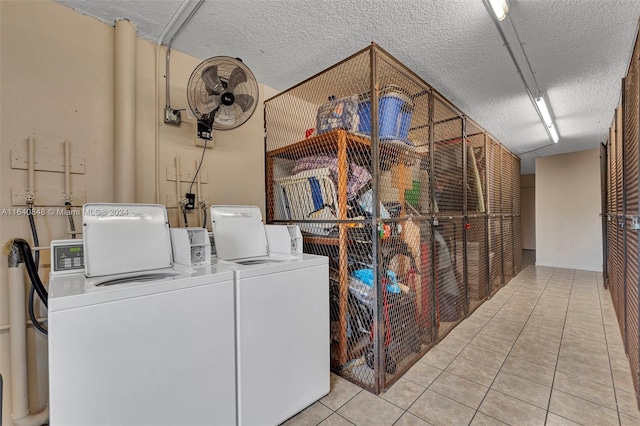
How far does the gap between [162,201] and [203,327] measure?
123 cm

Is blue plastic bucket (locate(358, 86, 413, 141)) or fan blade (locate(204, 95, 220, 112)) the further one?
blue plastic bucket (locate(358, 86, 413, 141))

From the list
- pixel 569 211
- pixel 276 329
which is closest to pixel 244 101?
pixel 276 329

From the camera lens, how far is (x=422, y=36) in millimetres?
2264

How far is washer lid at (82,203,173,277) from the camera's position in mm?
1508

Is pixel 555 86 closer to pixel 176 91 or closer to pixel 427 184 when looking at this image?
pixel 427 184

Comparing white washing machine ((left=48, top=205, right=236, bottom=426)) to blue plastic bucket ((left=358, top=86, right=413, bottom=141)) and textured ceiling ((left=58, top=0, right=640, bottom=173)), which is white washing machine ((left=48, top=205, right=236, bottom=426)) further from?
blue plastic bucket ((left=358, top=86, right=413, bottom=141))

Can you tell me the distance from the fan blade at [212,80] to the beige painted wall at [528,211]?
423 inches

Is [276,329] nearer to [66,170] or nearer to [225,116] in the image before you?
[225,116]

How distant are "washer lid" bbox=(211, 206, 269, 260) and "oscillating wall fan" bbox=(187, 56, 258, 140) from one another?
676 millimetres

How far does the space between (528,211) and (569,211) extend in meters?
3.81

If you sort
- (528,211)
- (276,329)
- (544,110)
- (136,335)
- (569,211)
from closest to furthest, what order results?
(136,335) → (276,329) → (544,110) → (569,211) → (528,211)

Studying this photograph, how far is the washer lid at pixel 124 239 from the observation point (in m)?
1.51

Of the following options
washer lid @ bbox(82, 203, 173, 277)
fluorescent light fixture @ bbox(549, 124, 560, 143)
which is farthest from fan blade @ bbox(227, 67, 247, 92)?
fluorescent light fixture @ bbox(549, 124, 560, 143)

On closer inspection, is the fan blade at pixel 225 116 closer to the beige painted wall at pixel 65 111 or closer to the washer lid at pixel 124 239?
the beige painted wall at pixel 65 111
